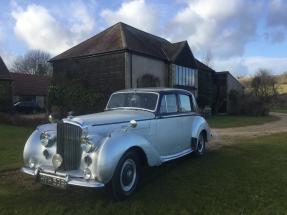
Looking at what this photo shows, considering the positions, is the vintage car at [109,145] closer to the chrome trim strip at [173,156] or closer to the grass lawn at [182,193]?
the chrome trim strip at [173,156]

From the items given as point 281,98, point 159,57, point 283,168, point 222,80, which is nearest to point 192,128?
point 283,168

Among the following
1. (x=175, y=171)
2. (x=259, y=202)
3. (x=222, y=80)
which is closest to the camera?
(x=259, y=202)

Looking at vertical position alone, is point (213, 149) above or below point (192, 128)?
below

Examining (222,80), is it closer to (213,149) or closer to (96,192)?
(213,149)

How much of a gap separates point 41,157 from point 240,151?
258 inches

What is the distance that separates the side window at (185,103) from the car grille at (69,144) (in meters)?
3.40

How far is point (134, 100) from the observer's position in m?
8.18

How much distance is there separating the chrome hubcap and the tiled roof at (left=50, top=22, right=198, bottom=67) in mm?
20753

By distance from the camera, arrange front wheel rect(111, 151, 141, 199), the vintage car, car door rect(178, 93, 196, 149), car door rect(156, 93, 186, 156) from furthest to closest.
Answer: car door rect(178, 93, 196, 149) → car door rect(156, 93, 186, 156) → front wheel rect(111, 151, 141, 199) → the vintage car

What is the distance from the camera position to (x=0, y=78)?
33875 mm

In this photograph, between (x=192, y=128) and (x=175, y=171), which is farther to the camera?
(x=192, y=128)

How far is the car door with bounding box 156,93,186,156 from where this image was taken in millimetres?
7688

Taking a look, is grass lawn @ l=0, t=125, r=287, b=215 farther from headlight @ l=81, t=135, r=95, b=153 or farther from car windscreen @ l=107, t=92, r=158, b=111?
car windscreen @ l=107, t=92, r=158, b=111

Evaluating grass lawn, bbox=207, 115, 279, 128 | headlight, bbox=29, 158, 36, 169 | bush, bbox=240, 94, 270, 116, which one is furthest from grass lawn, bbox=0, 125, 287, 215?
bush, bbox=240, 94, 270, 116
